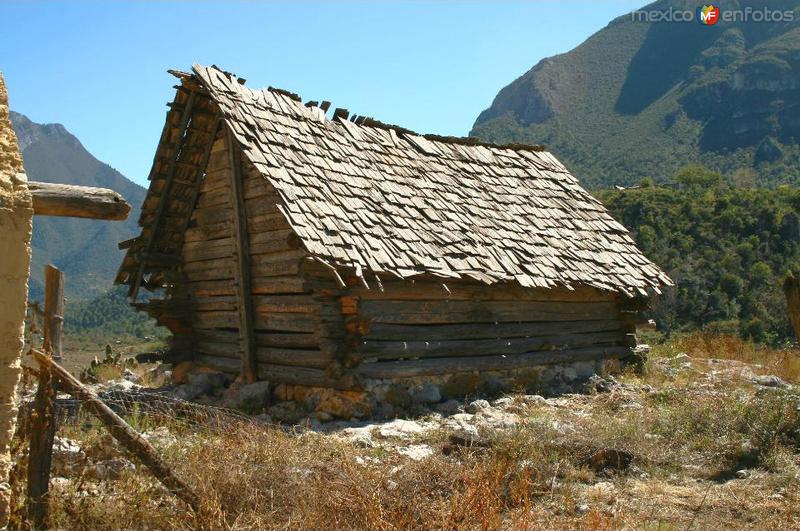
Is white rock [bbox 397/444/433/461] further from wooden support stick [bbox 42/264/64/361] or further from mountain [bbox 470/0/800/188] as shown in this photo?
mountain [bbox 470/0/800/188]

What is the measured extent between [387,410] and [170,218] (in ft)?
16.6

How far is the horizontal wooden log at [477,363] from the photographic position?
9.70 metres

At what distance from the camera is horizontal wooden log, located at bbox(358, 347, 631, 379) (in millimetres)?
9703

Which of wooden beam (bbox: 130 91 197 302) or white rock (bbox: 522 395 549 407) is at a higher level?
wooden beam (bbox: 130 91 197 302)

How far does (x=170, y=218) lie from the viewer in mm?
12117

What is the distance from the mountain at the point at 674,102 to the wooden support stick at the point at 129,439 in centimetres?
4330

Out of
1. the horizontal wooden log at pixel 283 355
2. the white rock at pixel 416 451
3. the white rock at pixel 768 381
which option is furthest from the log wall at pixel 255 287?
the white rock at pixel 768 381

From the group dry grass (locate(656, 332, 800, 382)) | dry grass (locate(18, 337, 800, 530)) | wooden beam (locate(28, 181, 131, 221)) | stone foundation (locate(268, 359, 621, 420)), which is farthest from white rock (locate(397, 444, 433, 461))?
dry grass (locate(656, 332, 800, 382))

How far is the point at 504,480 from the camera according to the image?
18.3 feet

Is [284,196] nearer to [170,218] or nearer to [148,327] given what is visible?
[170,218]

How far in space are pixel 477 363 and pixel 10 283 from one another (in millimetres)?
7861

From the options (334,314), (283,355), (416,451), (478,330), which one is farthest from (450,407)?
(416,451)

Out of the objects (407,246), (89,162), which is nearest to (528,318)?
(407,246)

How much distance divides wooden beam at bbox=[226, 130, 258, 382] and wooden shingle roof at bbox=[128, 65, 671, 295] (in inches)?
25.8
